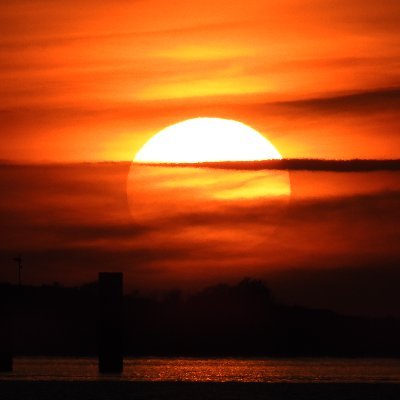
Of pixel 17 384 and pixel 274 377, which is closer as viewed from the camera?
pixel 17 384

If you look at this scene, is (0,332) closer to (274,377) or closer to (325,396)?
(274,377)

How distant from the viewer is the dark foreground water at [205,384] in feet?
334

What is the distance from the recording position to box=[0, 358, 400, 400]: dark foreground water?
101750 mm

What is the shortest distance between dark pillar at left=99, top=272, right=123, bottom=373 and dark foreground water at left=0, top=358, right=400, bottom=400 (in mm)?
1526

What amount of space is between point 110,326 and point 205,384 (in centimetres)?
3703

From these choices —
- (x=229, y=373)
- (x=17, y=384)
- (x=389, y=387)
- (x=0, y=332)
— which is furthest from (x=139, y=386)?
(x=0, y=332)

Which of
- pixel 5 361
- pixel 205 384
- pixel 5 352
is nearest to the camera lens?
pixel 205 384

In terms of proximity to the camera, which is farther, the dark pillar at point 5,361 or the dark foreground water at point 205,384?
the dark pillar at point 5,361

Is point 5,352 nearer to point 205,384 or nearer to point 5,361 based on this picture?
point 5,361

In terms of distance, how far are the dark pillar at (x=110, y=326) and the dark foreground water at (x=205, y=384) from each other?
1526 mm

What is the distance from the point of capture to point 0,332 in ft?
525

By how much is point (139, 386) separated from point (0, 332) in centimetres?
4906

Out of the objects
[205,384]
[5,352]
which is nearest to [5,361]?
[5,352]

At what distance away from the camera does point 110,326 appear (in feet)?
497
